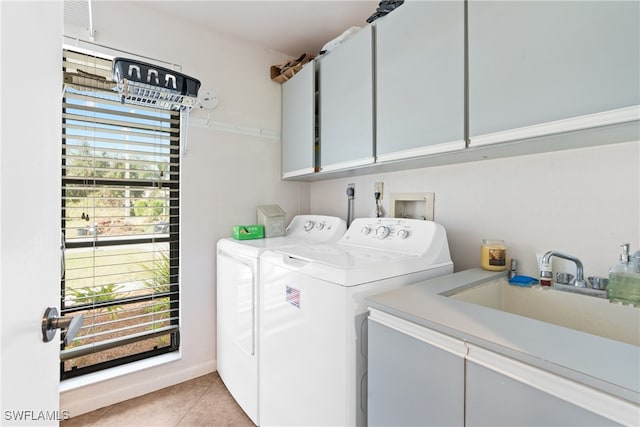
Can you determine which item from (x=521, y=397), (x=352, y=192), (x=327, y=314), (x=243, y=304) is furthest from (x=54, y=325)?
(x=352, y=192)

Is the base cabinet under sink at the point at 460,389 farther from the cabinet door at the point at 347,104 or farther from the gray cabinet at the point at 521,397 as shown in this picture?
the cabinet door at the point at 347,104

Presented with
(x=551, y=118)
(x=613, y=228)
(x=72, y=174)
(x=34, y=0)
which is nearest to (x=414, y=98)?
(x=551, y=118)

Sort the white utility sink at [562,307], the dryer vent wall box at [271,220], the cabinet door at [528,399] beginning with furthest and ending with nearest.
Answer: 1. the dryer vent wall box at [271,220]
2. the white utility sink at [562,307]
3. the cabinet door at [528,399]

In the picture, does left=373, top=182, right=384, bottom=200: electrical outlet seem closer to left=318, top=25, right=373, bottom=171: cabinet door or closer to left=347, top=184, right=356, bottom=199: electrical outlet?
left=347, top=184, right=356, bottom=199: electrical outlet

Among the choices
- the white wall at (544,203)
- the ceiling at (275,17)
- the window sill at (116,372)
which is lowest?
the window sill at (116,372)

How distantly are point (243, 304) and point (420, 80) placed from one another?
1575 mm

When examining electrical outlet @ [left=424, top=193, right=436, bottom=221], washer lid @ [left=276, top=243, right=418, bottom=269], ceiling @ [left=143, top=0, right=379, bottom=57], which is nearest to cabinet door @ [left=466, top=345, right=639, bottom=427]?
washer lid @ [left=276, top=243, right=418, bottom=269]

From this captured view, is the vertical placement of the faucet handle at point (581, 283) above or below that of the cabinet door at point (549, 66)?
below

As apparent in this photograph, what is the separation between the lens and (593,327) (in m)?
1.10

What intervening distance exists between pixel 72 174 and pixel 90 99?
1.57ft

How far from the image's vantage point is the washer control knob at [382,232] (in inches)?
64.7

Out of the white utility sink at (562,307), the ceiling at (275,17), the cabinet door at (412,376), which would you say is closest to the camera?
the cabinet door at (412,376)

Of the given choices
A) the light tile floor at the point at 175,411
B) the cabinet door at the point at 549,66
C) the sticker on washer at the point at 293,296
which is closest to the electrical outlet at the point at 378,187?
the cabinet door at the point at 549,66

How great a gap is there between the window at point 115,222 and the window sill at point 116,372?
0.05 m
